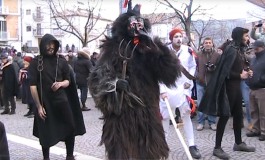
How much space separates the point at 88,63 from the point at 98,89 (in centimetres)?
779

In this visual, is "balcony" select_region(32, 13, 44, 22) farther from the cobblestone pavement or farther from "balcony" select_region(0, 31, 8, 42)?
the cobblestone pavement

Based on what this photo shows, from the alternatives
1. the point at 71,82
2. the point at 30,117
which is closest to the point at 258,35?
the point at 71,82

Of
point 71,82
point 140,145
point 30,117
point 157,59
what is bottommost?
point 30,117

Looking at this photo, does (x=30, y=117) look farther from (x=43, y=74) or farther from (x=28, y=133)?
(x=43, y=74)

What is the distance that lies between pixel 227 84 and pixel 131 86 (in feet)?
6.91

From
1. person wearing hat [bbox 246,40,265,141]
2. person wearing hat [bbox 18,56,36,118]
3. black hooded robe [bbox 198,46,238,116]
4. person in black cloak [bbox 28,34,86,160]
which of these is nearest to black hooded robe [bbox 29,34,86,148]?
person in black cloak [bbox 28,34,86,160]

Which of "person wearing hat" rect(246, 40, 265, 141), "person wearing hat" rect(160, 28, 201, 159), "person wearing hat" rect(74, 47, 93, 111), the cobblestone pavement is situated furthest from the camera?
"person wearing hat" rect(74, 47, 93, 111)

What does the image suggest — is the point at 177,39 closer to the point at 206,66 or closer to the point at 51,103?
the point at 51,103

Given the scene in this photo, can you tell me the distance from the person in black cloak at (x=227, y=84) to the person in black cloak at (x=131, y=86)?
159cm

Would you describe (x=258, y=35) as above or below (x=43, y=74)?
above

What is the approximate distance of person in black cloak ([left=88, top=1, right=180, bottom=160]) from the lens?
4.34 m

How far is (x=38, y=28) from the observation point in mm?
78250

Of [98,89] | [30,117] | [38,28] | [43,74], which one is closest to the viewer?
[98,89]

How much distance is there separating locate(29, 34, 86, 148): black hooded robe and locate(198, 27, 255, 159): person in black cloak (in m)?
2.03
